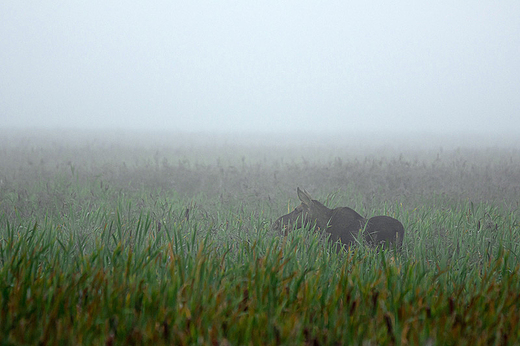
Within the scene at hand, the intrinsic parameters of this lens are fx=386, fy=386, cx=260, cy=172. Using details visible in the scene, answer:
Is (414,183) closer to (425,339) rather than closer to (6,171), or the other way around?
(425,339)

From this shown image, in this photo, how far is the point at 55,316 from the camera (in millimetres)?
1747

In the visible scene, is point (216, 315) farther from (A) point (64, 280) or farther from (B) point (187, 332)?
(A) point (64, 280)

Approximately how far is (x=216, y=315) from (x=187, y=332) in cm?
14

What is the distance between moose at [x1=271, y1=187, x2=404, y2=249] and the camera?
3.62 metres

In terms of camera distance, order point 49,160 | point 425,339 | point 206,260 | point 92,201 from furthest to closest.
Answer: point 49,160 < point 92,201 < point 206,260 < point 425,339

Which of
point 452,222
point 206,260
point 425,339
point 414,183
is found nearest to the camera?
point 425,339

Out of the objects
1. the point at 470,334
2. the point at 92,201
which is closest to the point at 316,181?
the point at 92,201

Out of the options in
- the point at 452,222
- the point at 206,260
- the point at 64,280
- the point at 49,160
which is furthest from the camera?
the point at 49,160

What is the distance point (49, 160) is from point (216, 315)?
10.8 metres

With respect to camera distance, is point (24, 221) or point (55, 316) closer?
point (55, 316)

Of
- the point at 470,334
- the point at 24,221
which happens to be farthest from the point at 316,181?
the point at 470,334

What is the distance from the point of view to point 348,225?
373 centimetres

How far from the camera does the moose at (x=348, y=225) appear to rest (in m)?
3.62

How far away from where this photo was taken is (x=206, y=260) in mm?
2568
